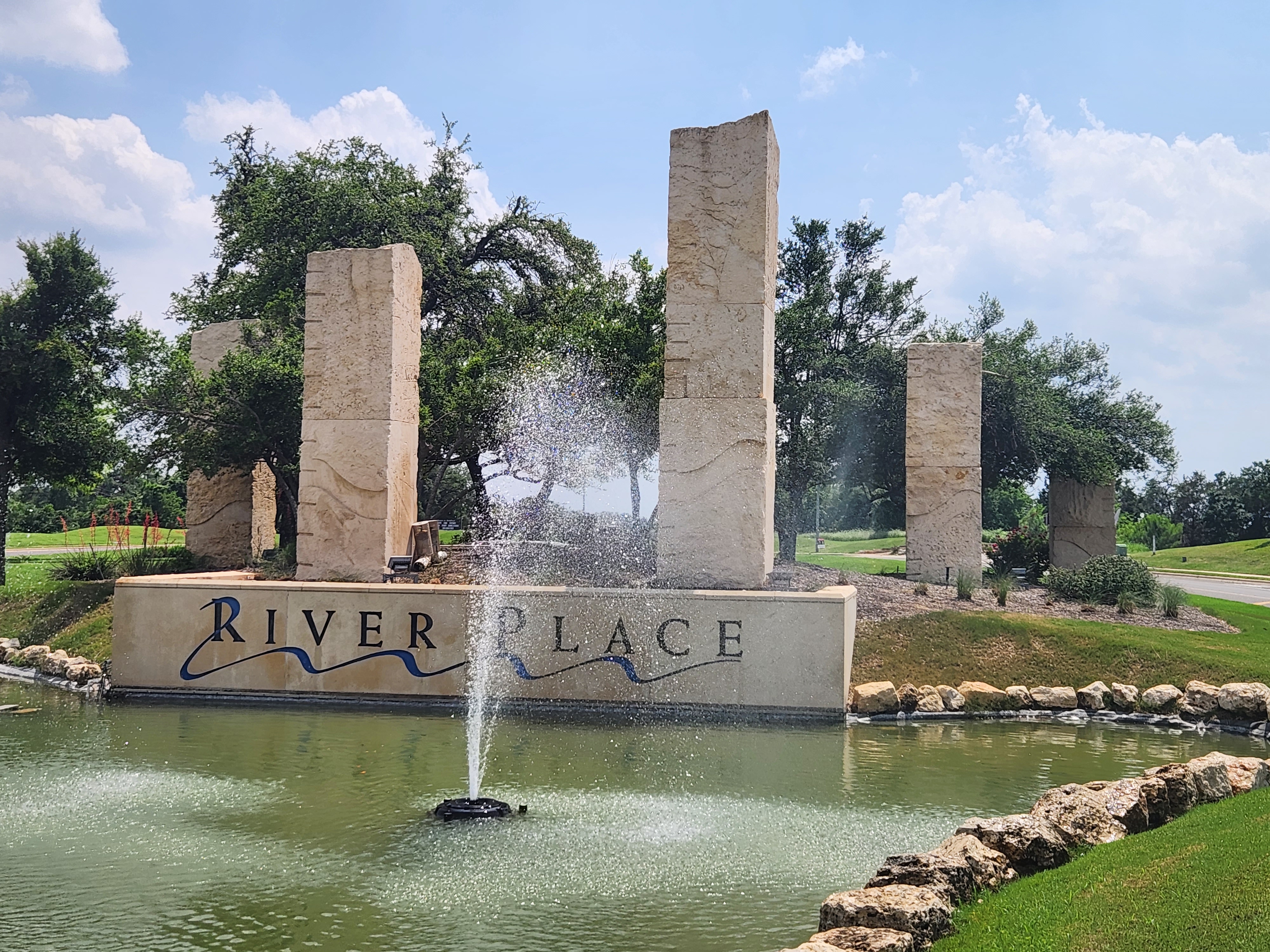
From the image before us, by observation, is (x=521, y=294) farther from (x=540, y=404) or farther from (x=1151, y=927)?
(x=1151, y=927)

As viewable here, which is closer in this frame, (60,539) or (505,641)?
(505,641)

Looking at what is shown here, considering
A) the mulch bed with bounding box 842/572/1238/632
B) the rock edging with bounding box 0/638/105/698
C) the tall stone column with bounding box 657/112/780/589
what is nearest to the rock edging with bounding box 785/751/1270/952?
the tall stone column with bounding box 657/112/780/589

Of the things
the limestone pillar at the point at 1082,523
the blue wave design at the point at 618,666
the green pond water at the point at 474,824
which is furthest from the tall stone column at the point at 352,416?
the limestone pillar at the point at 1082,523

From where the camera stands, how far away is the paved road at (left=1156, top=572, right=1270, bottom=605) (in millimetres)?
24750

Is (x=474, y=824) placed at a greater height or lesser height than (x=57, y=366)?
lesser

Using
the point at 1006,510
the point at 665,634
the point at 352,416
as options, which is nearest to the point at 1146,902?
the point at 665,634

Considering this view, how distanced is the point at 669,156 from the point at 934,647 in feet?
22.8

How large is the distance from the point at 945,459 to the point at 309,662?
40.8 ft

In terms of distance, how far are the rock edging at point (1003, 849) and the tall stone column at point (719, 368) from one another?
5.77 meters

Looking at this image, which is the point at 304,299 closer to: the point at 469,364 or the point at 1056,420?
the point at 469,364

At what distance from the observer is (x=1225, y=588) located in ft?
96.3

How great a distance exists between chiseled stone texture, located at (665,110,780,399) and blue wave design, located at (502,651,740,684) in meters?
3.17

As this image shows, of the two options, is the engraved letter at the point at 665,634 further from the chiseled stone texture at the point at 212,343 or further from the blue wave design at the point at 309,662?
the chiseled stone texture at the point at 212,343

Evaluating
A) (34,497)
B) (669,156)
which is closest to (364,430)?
→ (669,156)
